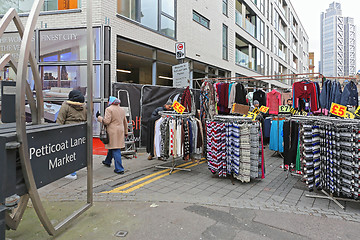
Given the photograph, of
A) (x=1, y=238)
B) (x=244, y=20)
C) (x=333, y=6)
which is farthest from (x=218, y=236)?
(x=333, y=6)

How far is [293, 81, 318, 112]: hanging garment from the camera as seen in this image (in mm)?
6305

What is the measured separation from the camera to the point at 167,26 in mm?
11516

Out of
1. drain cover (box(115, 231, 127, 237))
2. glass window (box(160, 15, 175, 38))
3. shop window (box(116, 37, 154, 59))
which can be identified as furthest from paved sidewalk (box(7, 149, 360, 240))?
glass window (box(160, 15, 175, 38))

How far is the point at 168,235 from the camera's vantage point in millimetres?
2984

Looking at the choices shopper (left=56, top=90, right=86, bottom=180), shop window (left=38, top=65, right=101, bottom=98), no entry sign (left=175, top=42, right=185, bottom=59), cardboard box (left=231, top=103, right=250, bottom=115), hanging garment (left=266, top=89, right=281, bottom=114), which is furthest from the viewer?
hanging garment (left=266, top=89, right=281, bottom=114)

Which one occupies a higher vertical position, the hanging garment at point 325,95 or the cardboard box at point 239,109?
the hanging garment at point 325,95

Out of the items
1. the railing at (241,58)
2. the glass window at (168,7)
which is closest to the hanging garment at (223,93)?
the glass window at (168,7)

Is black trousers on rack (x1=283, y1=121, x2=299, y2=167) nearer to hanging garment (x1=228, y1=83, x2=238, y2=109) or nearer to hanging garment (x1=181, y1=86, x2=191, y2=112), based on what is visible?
hanging garment (x1=228, y1=83, x2=238, y2=109)

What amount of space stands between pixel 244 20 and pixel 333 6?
10494 cm

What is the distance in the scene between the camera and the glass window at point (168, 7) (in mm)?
11234

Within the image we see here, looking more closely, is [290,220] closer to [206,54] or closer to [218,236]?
[218,236]

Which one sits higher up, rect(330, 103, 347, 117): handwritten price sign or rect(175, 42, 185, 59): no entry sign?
rect(175, 42, 185, 59): no entry sign

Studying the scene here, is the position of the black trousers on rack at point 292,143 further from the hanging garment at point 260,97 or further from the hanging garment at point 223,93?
the hanging garment at point 260,97

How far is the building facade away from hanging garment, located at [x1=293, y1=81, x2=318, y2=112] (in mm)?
6170
